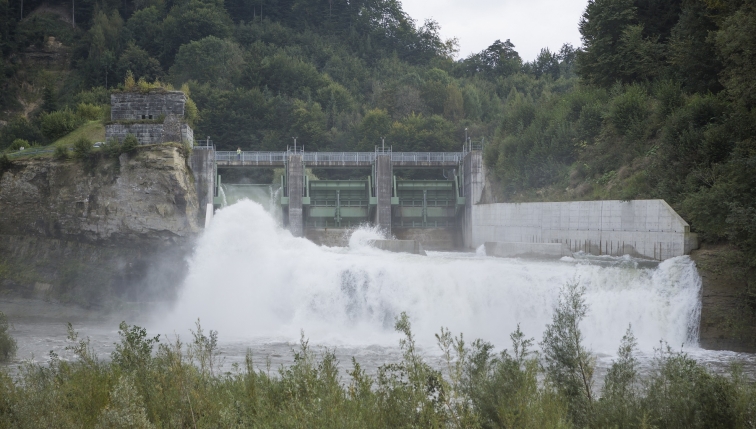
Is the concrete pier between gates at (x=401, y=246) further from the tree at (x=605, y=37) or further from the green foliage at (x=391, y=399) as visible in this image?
the green foliage at (x=391, y=399)

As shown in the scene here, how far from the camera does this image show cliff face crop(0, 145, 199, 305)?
32156 mm

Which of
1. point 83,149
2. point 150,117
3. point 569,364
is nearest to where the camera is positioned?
point 569,364

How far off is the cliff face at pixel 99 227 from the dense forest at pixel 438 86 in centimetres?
602

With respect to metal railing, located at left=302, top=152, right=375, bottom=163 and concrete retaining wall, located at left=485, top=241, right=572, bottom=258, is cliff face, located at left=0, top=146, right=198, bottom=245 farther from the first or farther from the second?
concrete retaining wall, located at left=485, top=241, right=572, bottom=258

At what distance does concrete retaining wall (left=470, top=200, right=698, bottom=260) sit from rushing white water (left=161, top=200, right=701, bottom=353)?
803mm

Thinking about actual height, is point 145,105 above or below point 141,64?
below

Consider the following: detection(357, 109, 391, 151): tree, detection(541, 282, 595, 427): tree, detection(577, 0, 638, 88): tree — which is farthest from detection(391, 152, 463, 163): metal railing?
detection(541, 282, 595, 427): tree

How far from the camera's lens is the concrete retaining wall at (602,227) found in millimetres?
20734

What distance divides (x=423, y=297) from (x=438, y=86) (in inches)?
1479

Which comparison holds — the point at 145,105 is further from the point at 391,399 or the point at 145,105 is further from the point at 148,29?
the point at 148,29

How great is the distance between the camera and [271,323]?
24203mm

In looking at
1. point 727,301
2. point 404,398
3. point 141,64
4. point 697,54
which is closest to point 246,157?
point 697,54

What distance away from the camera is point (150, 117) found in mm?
35375

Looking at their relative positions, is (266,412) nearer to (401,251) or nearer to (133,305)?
(401,251)
